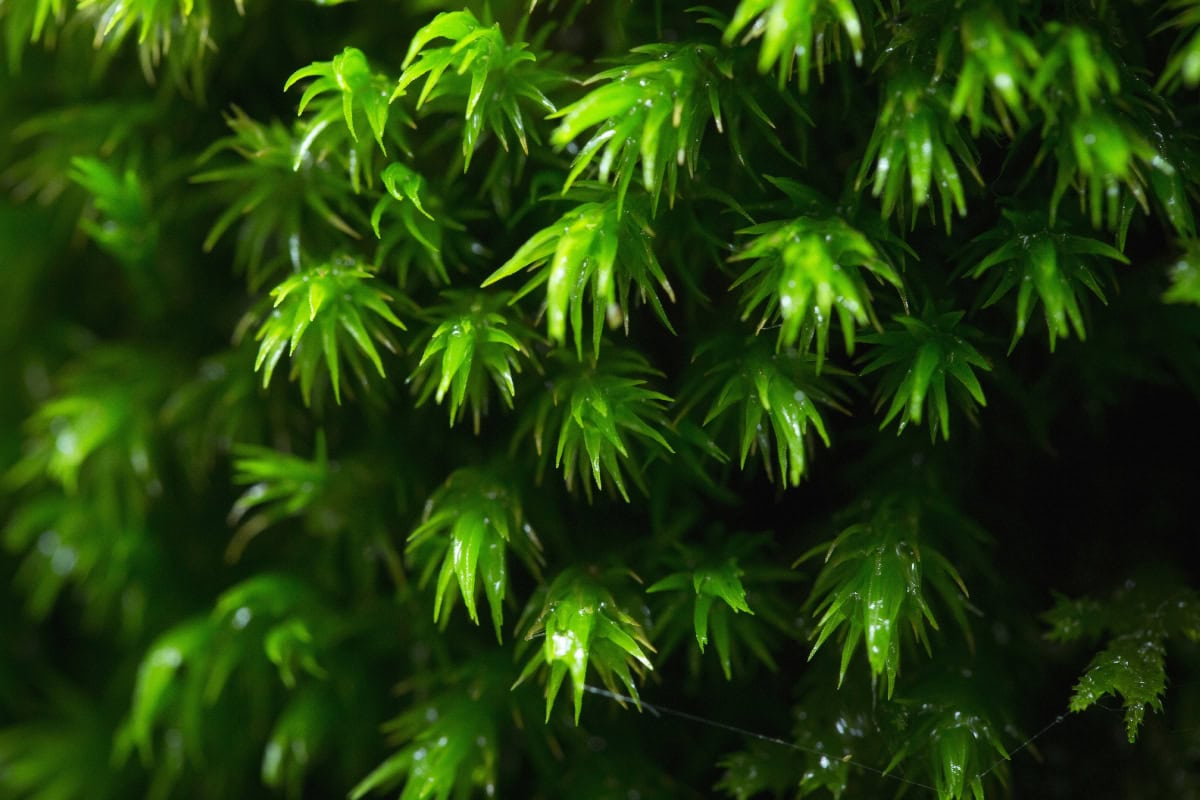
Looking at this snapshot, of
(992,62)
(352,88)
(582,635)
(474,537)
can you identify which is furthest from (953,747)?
(352,88)

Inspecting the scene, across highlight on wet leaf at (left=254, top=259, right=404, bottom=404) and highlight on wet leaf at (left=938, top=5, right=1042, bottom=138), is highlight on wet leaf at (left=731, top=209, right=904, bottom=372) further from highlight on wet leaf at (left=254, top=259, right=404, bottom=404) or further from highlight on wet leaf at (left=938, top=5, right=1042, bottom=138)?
highlight on wet leaf at (left=254, top=259, right=404, bottom=404)

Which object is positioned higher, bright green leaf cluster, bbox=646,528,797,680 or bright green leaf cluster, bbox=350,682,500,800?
bright green leaf cluster, bbox=646,528,797,680

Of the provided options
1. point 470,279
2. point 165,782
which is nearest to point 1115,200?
point 470,279

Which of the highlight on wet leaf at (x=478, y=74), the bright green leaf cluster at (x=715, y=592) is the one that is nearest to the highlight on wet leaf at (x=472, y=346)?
the highlight on wet leaf at (x=478, y=74)

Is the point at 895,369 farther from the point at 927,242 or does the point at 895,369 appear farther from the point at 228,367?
the point at 228,367

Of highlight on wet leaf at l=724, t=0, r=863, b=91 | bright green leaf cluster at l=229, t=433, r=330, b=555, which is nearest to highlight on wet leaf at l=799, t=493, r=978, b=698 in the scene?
highlight on wet leaf at l=724, t=0, r=863, b=91
